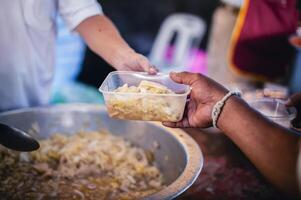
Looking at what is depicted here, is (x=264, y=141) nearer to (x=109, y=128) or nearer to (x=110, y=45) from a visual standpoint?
(x=110, y=45)

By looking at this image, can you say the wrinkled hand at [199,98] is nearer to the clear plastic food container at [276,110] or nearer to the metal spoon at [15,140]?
the clear plastic food container at [276,110]

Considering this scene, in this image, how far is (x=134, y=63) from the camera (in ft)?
6.48

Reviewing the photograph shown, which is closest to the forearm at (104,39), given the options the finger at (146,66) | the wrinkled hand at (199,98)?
the finger at (146,66)

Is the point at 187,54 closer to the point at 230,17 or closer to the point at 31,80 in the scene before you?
the point at 230,17

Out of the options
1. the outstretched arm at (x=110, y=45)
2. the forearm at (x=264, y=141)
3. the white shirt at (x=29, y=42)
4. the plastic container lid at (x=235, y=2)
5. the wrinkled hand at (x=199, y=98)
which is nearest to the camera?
the forearm at (x=264, y=141)

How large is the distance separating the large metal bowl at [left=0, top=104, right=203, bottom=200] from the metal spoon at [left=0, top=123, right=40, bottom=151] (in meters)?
0.35

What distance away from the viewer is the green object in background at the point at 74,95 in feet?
12.5

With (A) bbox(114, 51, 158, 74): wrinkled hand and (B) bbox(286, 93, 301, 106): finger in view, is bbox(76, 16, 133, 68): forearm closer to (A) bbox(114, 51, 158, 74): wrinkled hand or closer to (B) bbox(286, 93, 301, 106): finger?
(A) bbox(114, 51, 158, 74): wrinkled hand

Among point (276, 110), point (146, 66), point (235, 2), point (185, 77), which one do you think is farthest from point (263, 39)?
point (185, 77)

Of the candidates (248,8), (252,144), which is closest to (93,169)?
(252,144)

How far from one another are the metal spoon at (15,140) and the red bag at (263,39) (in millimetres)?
2213

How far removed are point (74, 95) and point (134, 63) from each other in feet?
6.91

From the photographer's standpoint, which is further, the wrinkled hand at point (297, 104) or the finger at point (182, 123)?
the wrinkled hand at point (297, 104)

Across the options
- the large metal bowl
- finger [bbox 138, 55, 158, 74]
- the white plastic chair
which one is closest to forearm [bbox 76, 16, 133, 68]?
finger [bbox 138, 55, 158, 74]
